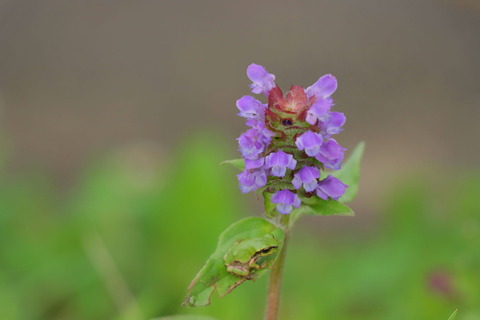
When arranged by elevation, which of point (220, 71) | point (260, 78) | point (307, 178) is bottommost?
point (307, 178)

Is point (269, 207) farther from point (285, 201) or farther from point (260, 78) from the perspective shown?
point (260, 78)

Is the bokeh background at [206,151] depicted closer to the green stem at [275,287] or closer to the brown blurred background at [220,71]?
the brown blurred background at [220,71]

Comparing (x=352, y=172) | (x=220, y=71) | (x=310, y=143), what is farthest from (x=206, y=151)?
(x=220, y=71)

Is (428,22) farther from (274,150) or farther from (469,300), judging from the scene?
(274,150)

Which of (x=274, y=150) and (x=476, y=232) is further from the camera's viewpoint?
(x=476, y=232)

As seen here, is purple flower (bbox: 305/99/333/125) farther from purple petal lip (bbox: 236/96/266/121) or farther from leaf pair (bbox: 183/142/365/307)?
leaf pair (bbox: 183/142/365/307)

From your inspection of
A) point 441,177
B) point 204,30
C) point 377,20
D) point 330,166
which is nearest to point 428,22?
point 377,20
